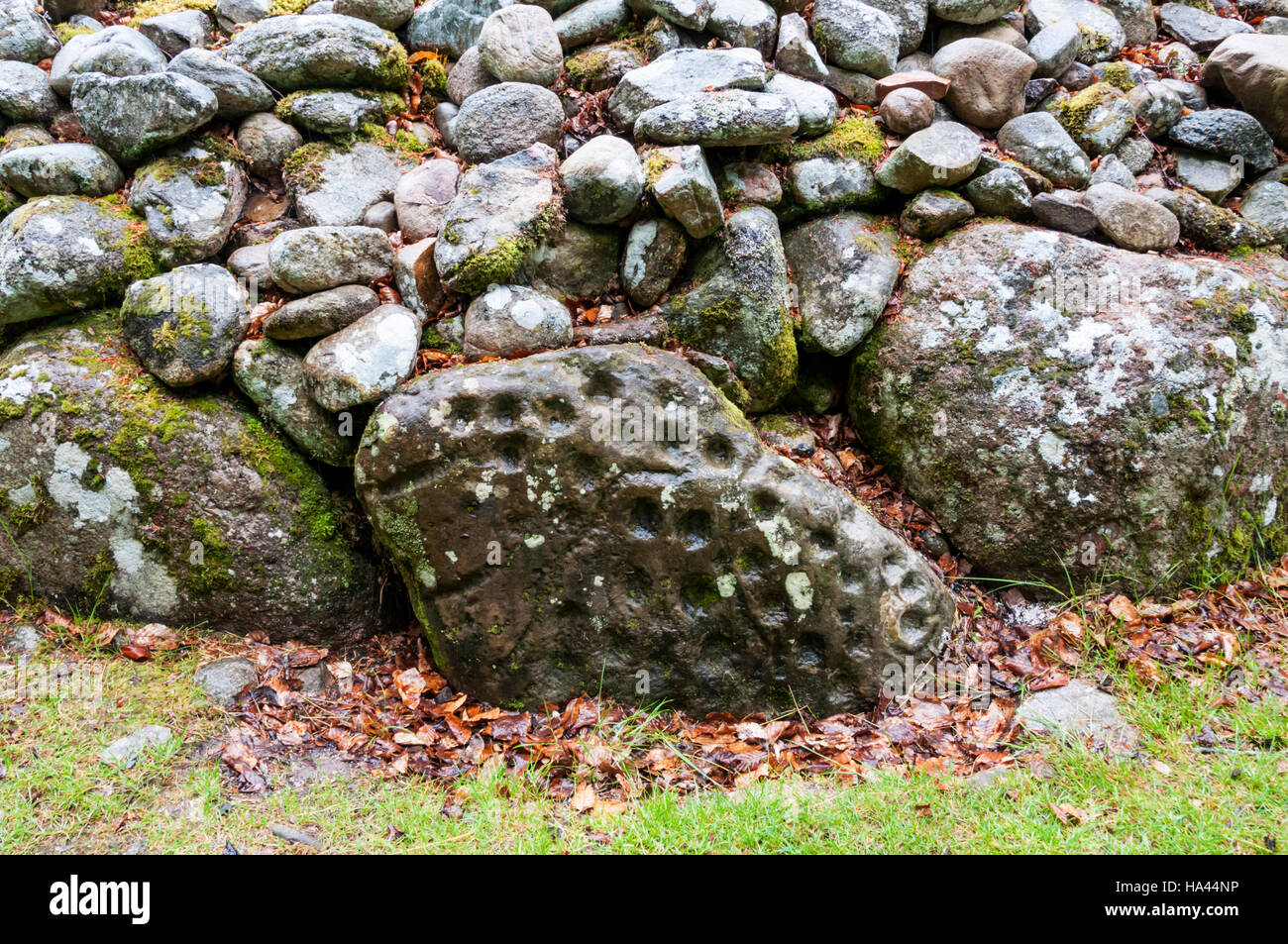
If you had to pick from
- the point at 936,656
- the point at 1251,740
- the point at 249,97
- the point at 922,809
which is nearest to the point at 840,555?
the point at 936,656

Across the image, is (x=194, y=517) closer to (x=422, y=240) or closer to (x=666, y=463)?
(x=422, y=240)

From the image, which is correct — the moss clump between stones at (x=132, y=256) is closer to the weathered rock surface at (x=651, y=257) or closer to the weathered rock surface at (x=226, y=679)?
the weathered rock surface at (x=226, y=679)

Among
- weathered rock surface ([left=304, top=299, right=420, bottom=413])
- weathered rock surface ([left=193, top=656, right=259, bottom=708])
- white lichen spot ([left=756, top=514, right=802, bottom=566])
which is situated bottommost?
weathered rock surface ([left=193, top=656, right=259, bottom=708])

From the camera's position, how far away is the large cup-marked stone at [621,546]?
4.14 metres

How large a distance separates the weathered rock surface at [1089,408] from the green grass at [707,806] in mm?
1095

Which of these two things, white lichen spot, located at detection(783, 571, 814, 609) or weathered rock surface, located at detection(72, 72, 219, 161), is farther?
weathered rock surface, located at detection(72, 72, 219, 161)

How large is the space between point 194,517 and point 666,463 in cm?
264

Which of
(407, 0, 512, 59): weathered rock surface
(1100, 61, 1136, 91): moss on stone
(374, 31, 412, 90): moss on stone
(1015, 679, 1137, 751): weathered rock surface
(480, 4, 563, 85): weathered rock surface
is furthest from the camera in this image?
(1100, 61, 1136, 91): moss on stone

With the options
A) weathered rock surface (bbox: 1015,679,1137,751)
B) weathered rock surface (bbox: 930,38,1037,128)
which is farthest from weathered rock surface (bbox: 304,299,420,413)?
weathered rock surface (bbox: 930,38,1037,128)

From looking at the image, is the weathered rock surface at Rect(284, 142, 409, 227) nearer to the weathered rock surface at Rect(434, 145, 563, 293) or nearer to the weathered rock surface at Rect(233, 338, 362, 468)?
the weathered rock surface at Rect(434, 145, 563, 293)

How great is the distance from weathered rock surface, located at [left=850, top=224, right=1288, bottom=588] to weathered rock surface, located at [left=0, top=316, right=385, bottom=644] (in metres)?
3.71

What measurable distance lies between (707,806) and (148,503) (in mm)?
3401

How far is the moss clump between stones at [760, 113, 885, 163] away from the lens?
17.2 ft

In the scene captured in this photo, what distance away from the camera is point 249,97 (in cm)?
506
